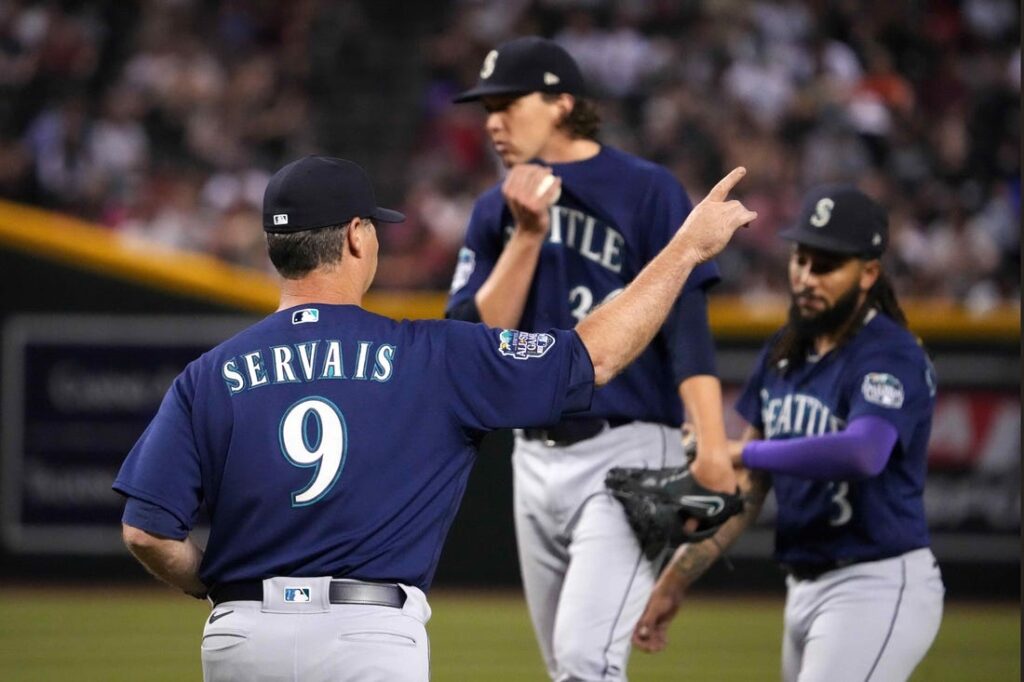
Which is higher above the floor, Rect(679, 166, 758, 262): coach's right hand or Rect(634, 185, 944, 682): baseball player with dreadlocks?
Rect(679, 166, 758, 262): coach's right hand

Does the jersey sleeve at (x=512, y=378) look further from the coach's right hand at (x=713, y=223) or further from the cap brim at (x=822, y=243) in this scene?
A: the cap brim at (x=822, y=243)

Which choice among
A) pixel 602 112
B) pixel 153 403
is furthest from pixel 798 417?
pixel 602 112

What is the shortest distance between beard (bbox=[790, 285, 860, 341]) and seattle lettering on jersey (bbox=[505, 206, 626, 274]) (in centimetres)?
61

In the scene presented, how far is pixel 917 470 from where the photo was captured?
450 centimetres

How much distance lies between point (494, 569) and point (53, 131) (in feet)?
21.8

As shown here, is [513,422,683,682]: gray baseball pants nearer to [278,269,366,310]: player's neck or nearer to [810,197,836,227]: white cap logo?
[810,197,836,227]: white cap logo

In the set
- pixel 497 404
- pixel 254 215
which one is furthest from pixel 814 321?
pixel 254 215

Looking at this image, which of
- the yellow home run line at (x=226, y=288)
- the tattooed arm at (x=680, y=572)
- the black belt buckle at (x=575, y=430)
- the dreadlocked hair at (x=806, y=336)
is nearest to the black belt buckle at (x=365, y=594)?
the black belt buckle at (x=575, y=430)

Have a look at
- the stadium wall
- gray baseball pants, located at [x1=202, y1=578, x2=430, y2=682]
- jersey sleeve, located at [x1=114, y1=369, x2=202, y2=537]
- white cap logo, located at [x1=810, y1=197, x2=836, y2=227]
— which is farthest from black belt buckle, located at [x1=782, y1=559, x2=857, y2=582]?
the stadium wall

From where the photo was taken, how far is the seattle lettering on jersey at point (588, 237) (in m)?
4.63

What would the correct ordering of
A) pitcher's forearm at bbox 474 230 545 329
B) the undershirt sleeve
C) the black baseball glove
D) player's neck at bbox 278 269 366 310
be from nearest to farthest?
player's neck at bbox 278 269 366 310
the undershirt sleeve
the black baseball glove
pitcher's forearm at bbox 474 230 545 329

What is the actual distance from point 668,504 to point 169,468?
1.56 metres

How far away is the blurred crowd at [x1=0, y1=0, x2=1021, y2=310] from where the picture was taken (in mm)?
12992

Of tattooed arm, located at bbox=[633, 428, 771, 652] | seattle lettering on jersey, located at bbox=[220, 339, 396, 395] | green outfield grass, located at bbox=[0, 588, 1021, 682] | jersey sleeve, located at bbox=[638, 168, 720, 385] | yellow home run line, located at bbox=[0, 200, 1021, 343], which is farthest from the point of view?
yellow home run line, located at bbox=[0, 200, 1021, 343]
